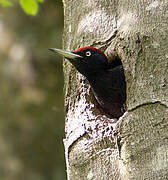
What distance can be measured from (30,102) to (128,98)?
346 centimetres

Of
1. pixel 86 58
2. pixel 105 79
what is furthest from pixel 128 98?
pixel 105 79

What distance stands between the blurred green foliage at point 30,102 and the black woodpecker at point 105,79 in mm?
2304

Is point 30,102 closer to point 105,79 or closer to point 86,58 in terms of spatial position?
point 105,79

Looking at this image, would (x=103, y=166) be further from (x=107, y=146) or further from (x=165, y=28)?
(x=165, y=28)

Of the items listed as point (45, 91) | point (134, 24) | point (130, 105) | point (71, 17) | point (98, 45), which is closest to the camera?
point (130, 105)

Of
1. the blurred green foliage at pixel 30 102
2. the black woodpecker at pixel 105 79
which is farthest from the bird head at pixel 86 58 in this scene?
the blurred green foliage at pixel 30 102

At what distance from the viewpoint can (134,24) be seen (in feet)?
9.42

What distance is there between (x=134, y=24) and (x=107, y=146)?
0.84m

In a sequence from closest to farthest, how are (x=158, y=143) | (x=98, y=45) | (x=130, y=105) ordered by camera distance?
(x=158, y=143)
(x=130, y=105)
(x=98, y=45)

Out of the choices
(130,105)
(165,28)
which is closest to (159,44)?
(165,28)

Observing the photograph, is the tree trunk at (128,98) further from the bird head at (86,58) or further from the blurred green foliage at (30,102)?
the blurred green foliage at (30,102)

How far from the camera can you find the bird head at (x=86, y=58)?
3268 millimetres

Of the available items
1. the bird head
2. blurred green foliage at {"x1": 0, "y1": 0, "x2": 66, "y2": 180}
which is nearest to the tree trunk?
the bird head

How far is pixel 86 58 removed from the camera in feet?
11.3
